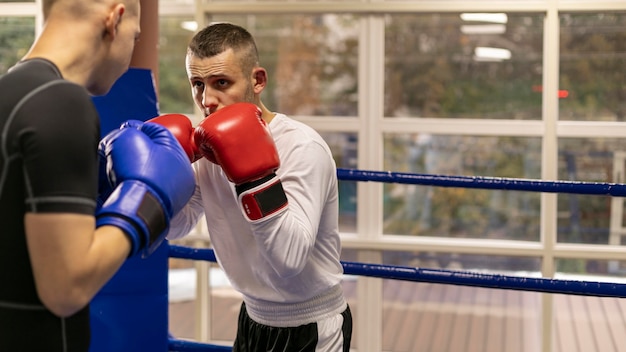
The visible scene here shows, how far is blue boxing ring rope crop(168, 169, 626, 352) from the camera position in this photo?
6.78ft

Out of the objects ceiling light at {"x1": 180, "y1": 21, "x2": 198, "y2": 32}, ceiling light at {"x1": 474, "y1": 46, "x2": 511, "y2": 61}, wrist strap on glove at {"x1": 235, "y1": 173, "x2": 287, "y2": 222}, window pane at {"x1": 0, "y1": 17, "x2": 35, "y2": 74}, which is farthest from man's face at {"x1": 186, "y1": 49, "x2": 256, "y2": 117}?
window pane at {"x1": 0, "y1": 17, "x2": 35, "y2": 74}

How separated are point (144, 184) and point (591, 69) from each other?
3435 mm

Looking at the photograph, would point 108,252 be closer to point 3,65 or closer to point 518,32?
point 518,32

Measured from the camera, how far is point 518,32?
4164mm

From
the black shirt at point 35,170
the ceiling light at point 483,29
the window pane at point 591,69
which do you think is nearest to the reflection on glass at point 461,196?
the window pane at point 591,69

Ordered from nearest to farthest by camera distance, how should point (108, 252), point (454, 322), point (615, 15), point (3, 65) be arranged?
point (108, 252), point (615, 15), point (454, 322), point (3, 65)

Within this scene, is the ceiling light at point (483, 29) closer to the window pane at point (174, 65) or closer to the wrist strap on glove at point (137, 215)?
the window pane at point (174, 65)

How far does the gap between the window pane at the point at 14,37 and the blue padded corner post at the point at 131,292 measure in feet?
9.01

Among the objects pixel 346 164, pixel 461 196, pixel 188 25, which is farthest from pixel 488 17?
pixel 188 25

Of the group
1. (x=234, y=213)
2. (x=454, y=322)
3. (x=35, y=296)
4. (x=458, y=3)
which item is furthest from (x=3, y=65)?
(x=35, y=296)

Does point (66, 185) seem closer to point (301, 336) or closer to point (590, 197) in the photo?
point (301, 336)

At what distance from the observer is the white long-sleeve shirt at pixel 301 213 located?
159 centimetres

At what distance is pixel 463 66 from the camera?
4.30 m

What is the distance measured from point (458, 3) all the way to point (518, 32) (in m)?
0.36
